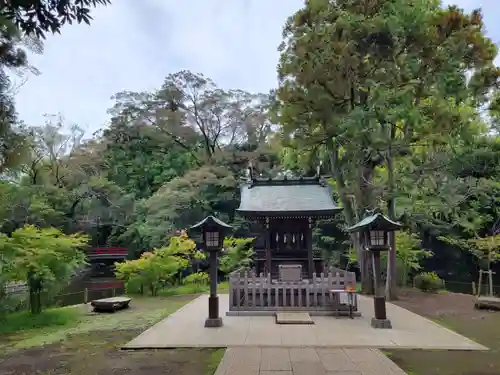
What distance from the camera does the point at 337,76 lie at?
13477 millimetres

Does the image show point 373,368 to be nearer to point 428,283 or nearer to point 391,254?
point 391,254

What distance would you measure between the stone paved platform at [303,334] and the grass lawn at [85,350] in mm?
531

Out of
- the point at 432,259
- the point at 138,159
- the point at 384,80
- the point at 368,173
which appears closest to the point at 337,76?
the point at 384,80

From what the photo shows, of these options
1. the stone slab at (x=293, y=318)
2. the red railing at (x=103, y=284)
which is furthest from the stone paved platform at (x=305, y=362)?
the red railing at (x=103, y=284)

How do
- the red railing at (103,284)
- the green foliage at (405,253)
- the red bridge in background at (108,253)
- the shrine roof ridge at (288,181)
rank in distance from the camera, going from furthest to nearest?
the red bridge in background at (108,253) < the red railing at (103,284) < the green foliage at (405,253) < the shrine roof ridge at (288,181)

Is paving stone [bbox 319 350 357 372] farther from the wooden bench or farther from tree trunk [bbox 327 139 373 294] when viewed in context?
tree trunk [bbox 327 139 373 294]

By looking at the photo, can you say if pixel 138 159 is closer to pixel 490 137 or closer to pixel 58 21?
pixel 490 137

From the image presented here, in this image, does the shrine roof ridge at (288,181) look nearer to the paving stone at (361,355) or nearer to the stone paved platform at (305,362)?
the paving stone at (361,355)

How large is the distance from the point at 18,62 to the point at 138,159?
24324 millimetres

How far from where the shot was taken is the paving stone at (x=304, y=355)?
620 centimetres

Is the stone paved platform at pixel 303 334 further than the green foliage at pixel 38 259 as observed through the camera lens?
No

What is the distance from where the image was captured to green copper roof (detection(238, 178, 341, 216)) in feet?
40.4

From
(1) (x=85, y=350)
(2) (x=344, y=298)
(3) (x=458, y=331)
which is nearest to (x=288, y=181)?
(2) (x=344, y=298)

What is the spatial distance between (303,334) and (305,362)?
2.14m
